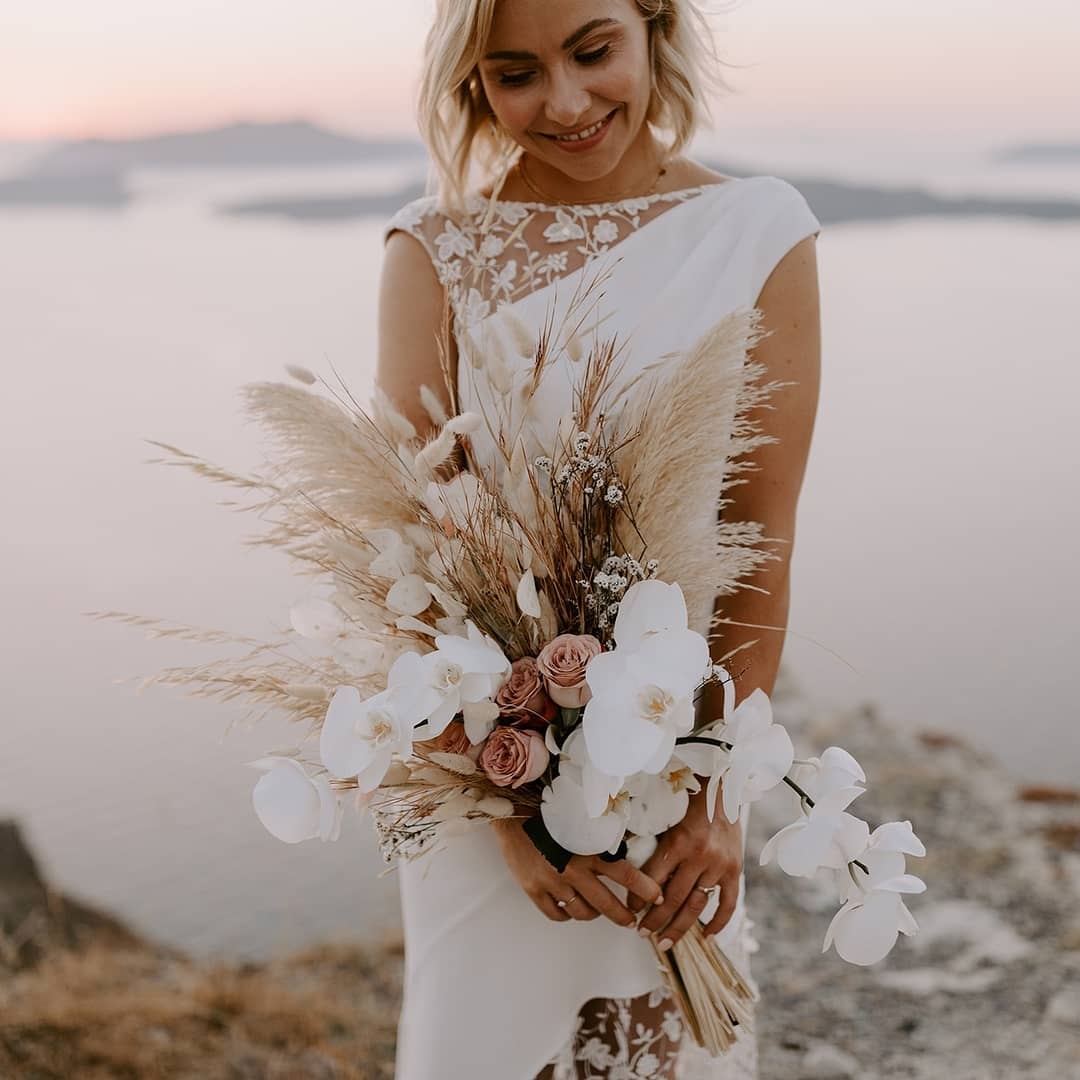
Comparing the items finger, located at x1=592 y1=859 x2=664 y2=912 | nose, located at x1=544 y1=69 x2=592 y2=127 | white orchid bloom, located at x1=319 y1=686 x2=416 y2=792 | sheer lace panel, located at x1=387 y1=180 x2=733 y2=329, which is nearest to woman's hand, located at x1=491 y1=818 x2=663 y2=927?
finger, located at x1=592 y1=859 x2=664 y2=912

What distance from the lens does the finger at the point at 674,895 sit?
118 centimetres

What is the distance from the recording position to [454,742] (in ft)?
3.42

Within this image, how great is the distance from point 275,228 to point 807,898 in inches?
243

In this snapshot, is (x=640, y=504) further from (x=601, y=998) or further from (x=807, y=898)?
(x=807, y=898)

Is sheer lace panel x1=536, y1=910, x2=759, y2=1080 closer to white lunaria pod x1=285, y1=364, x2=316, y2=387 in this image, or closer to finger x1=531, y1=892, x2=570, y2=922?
finger x1=531, y1=892, x2=570, y2=922

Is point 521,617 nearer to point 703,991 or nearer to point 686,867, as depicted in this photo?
point 686,867

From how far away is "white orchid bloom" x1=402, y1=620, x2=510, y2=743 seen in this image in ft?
3.01

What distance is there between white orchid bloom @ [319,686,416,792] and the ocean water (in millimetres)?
1682

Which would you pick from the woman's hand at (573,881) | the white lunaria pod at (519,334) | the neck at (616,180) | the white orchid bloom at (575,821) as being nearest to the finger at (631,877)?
the woman's hand at (573,881)

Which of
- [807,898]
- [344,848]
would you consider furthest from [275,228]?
[807,898]

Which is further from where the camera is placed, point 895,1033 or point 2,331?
point 2,331

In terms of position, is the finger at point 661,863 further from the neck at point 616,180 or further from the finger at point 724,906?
the neck at point 616,180

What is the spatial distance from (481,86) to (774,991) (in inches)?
85.9

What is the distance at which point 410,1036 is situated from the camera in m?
1.35
